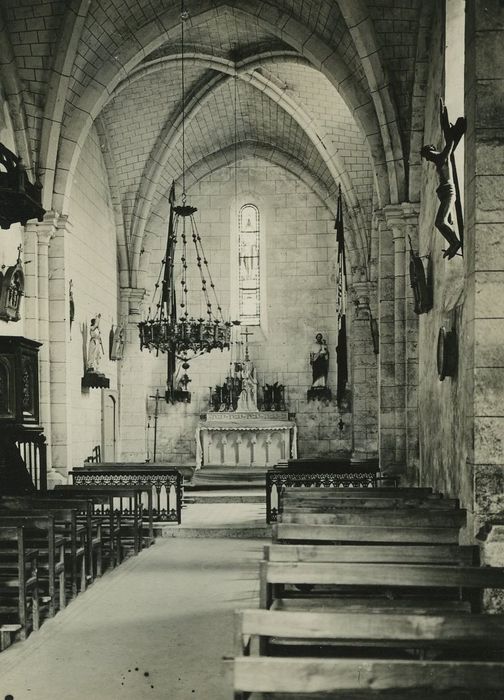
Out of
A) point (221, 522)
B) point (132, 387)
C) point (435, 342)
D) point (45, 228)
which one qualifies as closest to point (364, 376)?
point (132, 387)

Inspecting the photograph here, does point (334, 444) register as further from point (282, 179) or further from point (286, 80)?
point (286, 80)

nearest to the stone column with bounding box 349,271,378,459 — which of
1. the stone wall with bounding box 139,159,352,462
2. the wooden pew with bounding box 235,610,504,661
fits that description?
the stone wall with bounding box 139,159,352,462

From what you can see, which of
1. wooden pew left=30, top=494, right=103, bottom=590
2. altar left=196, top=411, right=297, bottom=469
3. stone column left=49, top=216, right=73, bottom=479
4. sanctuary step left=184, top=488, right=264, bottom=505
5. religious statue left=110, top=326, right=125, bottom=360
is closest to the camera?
wooden pew left=30, top=494, right=103, bottom=590

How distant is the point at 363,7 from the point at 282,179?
9.47 meters

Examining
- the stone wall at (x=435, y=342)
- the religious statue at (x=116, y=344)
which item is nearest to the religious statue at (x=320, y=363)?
the religious statue at (x=116, y=344)

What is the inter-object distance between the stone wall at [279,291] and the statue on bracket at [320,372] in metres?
0.22

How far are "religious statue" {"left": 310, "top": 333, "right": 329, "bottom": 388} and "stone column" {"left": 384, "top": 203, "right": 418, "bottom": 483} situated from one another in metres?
7.27

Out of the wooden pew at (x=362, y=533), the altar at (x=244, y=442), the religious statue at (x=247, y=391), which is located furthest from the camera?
the religious statue at (x=247, y=391)

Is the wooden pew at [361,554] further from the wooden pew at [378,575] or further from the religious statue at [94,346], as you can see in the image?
the religious statue at [94,346]

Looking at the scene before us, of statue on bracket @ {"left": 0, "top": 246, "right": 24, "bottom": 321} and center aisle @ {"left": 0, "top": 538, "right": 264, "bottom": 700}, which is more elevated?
statue on bracket @ {"left": 0, "top": 246, "right": 24, "bottom": 321}

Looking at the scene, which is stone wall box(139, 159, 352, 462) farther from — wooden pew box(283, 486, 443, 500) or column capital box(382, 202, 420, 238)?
wooden pew box(283, 486, 443, 500)

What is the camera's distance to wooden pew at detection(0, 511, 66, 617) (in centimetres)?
630

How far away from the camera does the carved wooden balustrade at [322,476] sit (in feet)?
37.3

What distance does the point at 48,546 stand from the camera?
6629 millimetres
